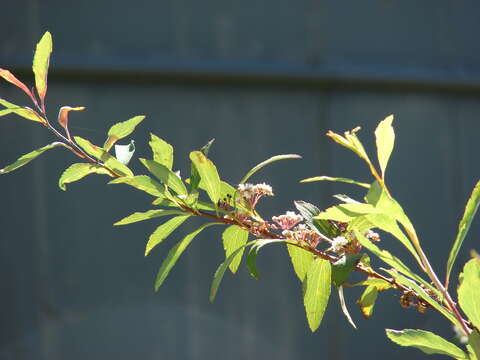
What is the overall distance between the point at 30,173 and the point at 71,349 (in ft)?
1.47

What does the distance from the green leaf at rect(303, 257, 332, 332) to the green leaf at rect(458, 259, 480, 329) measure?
0.06 metres

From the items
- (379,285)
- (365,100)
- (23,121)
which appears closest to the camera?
(379,285)

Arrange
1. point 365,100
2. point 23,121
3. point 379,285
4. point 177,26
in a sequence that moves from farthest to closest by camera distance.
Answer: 1. point 365,100
2. point 177,26
3. point 23,121
4. point 379,285

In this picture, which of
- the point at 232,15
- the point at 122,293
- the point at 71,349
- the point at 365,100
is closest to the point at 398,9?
the point at 365,100

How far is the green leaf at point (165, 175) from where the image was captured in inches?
10.9

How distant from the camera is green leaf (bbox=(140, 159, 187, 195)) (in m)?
0.28

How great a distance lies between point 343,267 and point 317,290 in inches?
1.2

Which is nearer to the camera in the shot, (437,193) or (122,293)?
(122,293)

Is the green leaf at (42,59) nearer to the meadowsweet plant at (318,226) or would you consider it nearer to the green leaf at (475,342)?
the meadowsweet plant at (318,226)

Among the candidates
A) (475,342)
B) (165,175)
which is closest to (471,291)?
(475,342)

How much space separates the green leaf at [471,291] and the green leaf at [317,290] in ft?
0.20

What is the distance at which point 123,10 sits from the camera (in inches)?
72.2

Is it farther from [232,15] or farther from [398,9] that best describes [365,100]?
[232,15]

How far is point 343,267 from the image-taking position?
25 centimetres
